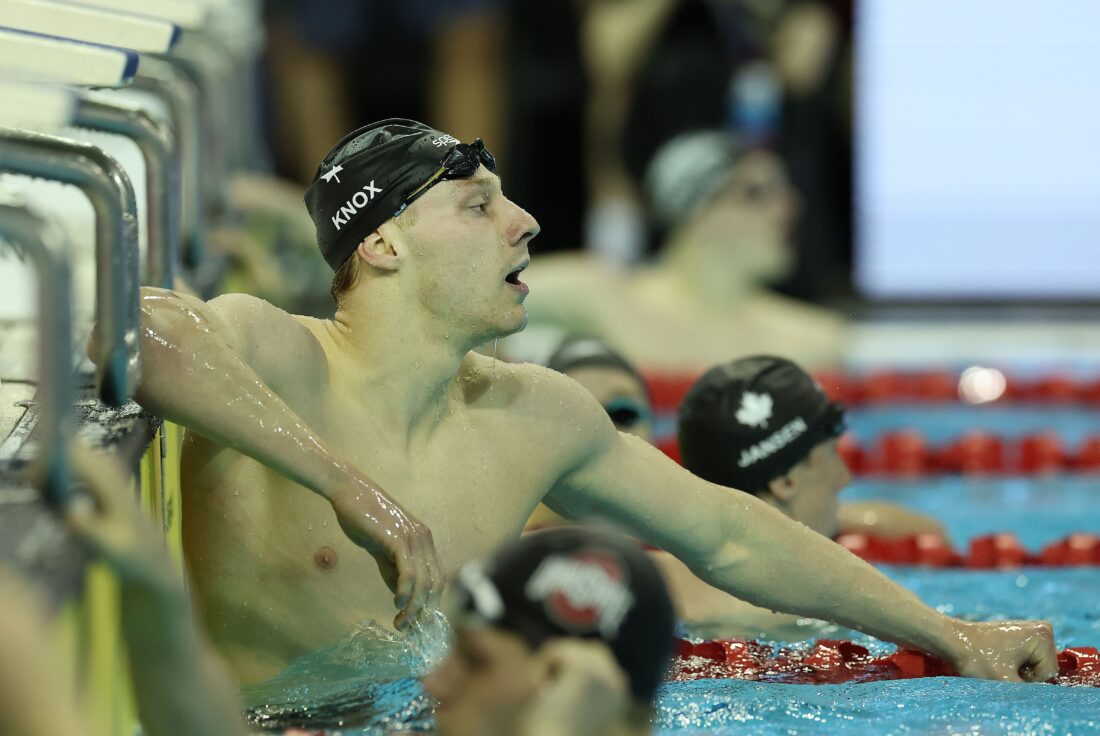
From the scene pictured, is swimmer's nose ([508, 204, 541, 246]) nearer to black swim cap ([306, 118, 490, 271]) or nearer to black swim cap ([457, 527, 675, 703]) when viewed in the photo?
black swim cap ([306, 118, 490, 271])

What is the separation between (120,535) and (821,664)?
180 centimetres

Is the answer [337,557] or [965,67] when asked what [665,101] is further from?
A: [337,557]

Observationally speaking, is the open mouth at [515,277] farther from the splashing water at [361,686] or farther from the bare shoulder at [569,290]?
the bare shoulder at [569,290]

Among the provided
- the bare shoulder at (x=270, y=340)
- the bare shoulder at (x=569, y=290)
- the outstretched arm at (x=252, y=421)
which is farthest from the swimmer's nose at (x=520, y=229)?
the bare shoulder at (x=569, y=290)

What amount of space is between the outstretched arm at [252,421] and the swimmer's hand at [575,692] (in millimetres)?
649

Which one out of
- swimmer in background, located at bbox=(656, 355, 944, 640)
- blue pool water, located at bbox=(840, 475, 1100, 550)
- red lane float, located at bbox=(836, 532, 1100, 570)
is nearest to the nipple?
swimmer in background, located at bbox=(656, 355, 944, 640)

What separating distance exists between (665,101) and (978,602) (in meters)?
5.51

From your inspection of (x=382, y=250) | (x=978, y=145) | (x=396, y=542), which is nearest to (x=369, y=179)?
(x=382, y=250)

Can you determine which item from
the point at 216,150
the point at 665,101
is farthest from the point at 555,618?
the point at 665,101

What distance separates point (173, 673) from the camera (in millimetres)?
1873

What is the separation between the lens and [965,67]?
9.79 m

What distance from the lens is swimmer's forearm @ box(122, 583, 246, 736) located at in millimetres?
1831

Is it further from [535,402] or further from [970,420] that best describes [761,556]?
[970,420]

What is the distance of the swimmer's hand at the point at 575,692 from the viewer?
5.65 ft
